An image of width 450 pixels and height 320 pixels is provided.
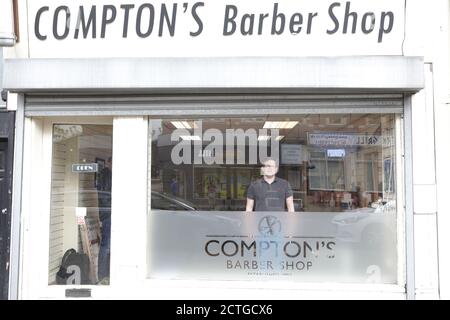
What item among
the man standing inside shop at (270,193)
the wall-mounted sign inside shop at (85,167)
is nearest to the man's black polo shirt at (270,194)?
the man standing inside shop at (270,193)

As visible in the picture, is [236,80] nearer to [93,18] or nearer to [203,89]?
[203,89]

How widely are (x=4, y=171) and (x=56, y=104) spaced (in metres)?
0.93

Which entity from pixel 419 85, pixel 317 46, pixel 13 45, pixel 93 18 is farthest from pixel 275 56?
pixel 13 45

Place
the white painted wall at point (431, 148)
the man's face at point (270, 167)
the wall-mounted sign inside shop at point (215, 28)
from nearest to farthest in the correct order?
1. the white painted wall at point (431, 148)
2. the wall-mounted sign inside shop at point (215, 28)
3. the man's face at point (270, 167)

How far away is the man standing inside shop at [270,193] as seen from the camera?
5680mm

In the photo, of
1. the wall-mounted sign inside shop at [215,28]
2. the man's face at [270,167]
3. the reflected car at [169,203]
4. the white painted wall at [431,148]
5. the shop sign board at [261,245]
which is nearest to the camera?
the white painted wall at [431,148]

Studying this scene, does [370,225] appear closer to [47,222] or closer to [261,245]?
[261,245]

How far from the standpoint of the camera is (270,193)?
5734 millimetres

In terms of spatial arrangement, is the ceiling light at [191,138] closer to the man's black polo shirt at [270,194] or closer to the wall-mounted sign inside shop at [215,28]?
the man's black polo shirt at [270,194]

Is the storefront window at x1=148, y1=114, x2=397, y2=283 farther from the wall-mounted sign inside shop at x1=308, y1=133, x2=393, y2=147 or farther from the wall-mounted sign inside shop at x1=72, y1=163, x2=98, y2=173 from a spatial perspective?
the wall-mounted sign inside shop at x1=72, y1=163, x2=98, y2=173

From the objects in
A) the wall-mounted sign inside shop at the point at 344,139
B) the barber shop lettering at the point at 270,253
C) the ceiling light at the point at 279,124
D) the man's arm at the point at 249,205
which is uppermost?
the ceiling light at the point at 279,124

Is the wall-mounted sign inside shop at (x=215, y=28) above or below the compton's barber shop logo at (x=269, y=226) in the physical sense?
above

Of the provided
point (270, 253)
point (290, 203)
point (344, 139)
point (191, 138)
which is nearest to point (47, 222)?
point (191, 138)

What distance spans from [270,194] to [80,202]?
2.21 meters
